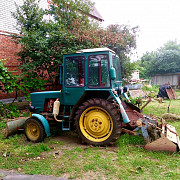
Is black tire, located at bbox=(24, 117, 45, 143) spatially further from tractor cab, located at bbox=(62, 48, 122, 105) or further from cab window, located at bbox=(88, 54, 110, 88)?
cab window, located at bbox=(88, 54, 110, 88)

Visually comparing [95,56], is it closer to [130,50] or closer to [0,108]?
[0,108]

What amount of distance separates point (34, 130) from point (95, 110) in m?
1.80

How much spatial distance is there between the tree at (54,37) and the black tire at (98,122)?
3722 millimetres

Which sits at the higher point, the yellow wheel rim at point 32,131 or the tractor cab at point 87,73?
the tractor cab at point 87,73

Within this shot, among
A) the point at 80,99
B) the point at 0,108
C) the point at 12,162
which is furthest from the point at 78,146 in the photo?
the point at 0,108

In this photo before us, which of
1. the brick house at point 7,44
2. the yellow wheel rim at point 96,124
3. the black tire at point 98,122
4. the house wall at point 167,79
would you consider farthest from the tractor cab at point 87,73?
the house wall at point 167,79

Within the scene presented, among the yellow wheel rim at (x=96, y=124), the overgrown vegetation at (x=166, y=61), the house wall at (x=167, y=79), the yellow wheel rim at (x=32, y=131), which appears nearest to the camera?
the yellow wheel rim at (x=96, y=124)

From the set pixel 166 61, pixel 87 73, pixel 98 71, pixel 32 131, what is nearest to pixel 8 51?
pixel 32 131

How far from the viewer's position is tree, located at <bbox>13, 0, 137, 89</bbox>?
7.89 meters

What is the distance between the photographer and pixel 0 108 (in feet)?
24.6

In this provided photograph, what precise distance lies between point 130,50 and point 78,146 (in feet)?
24.9

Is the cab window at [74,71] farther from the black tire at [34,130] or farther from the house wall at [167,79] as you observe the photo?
the house wall at [167,79]

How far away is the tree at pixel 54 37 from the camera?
7895 millimetres

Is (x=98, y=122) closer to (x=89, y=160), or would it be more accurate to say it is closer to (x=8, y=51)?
(x=89, y=160)
